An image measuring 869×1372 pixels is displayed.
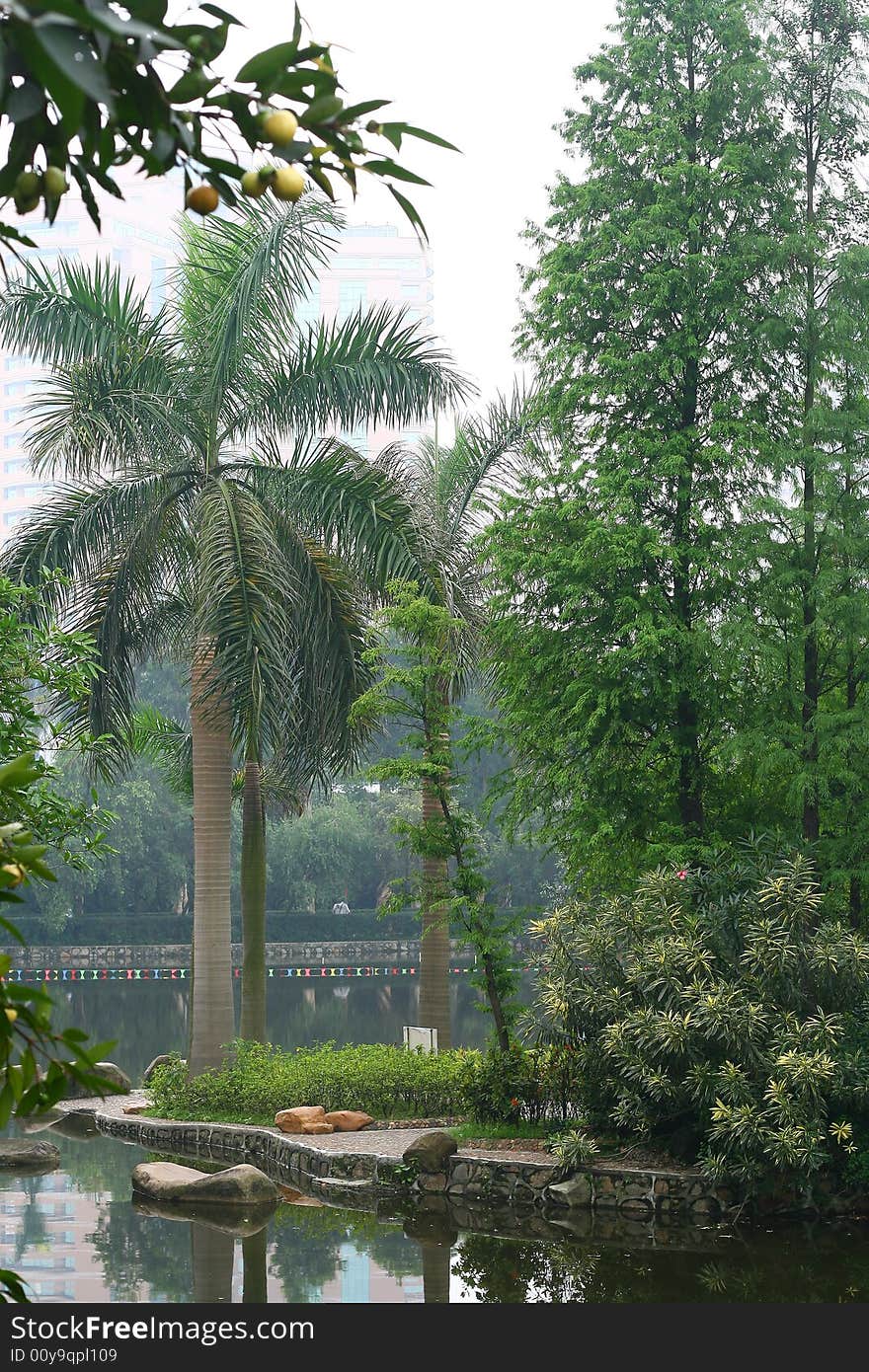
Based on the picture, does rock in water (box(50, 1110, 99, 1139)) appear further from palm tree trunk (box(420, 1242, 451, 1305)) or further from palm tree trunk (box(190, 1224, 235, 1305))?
palm tree trunk (box(420, 1242, 451, 1305))

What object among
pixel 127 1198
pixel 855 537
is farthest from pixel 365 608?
pixel 127 1198

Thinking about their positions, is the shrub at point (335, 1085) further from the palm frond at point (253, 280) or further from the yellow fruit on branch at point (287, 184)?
the yellow fruit on branch at point (287, 184)

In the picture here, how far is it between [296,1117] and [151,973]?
32.2 m

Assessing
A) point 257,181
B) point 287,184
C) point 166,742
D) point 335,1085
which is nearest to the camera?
point 287,184

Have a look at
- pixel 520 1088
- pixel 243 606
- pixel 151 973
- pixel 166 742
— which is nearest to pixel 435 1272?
pixel 520 1088

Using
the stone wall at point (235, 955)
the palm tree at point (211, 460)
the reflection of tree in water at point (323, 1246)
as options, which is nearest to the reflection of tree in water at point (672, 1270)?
the reflection of tree in water at point (323, 1246)

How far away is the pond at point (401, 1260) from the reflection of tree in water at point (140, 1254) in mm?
13

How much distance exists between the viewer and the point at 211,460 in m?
15.9

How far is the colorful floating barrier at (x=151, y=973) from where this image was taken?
147 ft

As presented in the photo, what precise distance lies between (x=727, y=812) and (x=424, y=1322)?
7.25 meters

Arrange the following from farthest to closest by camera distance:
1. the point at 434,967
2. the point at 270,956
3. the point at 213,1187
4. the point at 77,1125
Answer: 1. the point at 270,956
2. the point at 77,1125
3. the point at 434,967
4. the point at 213,1187

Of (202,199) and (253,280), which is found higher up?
(253,280)

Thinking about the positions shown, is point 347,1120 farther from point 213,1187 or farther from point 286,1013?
point 286,1013

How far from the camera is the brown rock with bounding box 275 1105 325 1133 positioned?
14.7 meters
